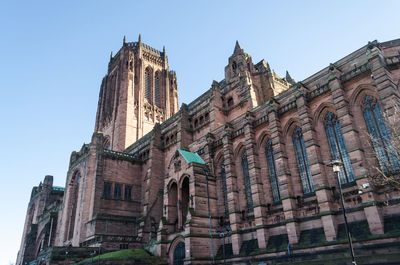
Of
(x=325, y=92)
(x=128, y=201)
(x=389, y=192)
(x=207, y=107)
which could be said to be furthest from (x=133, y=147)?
(x=389, y=192)

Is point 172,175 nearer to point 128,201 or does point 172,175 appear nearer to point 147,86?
point 128,201

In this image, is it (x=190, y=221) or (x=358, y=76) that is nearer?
(x=358, y=76)

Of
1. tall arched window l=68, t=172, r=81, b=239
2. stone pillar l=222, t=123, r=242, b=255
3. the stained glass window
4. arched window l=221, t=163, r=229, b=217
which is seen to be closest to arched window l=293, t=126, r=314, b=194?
stone pillar l=222, t=123, r=242, b=255

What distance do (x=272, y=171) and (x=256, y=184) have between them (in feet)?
7.17

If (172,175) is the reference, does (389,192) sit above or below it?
below

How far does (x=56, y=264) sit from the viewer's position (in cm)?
3056

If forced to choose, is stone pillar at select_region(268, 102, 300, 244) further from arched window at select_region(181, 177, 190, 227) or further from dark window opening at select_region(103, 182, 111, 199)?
dark window opening at select_region(103, 182, 111, 199)

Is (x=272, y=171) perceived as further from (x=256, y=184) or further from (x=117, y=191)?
(x=117, y=191)

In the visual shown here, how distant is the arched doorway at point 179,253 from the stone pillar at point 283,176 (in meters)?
9.41

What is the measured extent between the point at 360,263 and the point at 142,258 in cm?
1743

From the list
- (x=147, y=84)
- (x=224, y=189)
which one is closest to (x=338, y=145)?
(x=224, y=189)

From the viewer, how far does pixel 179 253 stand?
26.0m

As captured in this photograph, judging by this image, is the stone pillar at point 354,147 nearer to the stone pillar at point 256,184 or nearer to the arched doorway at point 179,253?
the stone pillar at point 256,184

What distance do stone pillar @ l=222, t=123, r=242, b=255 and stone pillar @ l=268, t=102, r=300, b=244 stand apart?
4.79m
